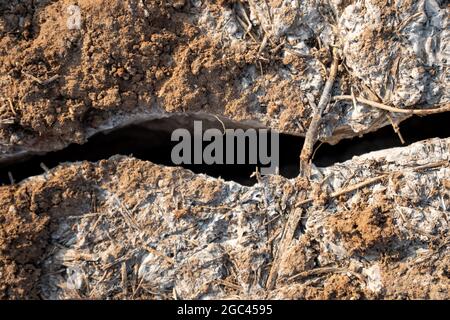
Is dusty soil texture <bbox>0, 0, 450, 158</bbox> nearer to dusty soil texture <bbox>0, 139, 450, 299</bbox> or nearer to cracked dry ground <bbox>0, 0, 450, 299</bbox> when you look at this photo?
cracked dry ground <bbox>0, 0, 450, 299</bbox>

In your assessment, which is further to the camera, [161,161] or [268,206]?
[161,161]

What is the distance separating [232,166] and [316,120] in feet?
1.88

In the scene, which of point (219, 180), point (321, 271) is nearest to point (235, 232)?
point (219, 180)

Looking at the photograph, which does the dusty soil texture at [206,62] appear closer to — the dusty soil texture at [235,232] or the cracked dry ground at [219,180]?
the cracked dry ground at [219,180]

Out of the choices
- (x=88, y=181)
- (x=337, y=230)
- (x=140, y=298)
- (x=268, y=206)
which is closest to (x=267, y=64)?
(x=268, y=206)

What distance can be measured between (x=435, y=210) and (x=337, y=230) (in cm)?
47

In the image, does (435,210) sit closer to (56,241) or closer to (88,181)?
(88,181)

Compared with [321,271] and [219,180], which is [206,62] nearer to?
[219,180]

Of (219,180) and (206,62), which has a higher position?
(206,62)

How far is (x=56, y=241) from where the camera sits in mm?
2104

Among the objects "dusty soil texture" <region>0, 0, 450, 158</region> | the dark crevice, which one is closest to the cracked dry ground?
"dusty soil texture" <region>0, 0, 450, 158</region>

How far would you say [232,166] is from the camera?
2.51 metres

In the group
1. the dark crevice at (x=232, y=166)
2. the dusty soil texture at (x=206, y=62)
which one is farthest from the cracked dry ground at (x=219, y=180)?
the dark crevice at (x=232, y=166)

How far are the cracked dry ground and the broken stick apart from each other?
0.03 meters
